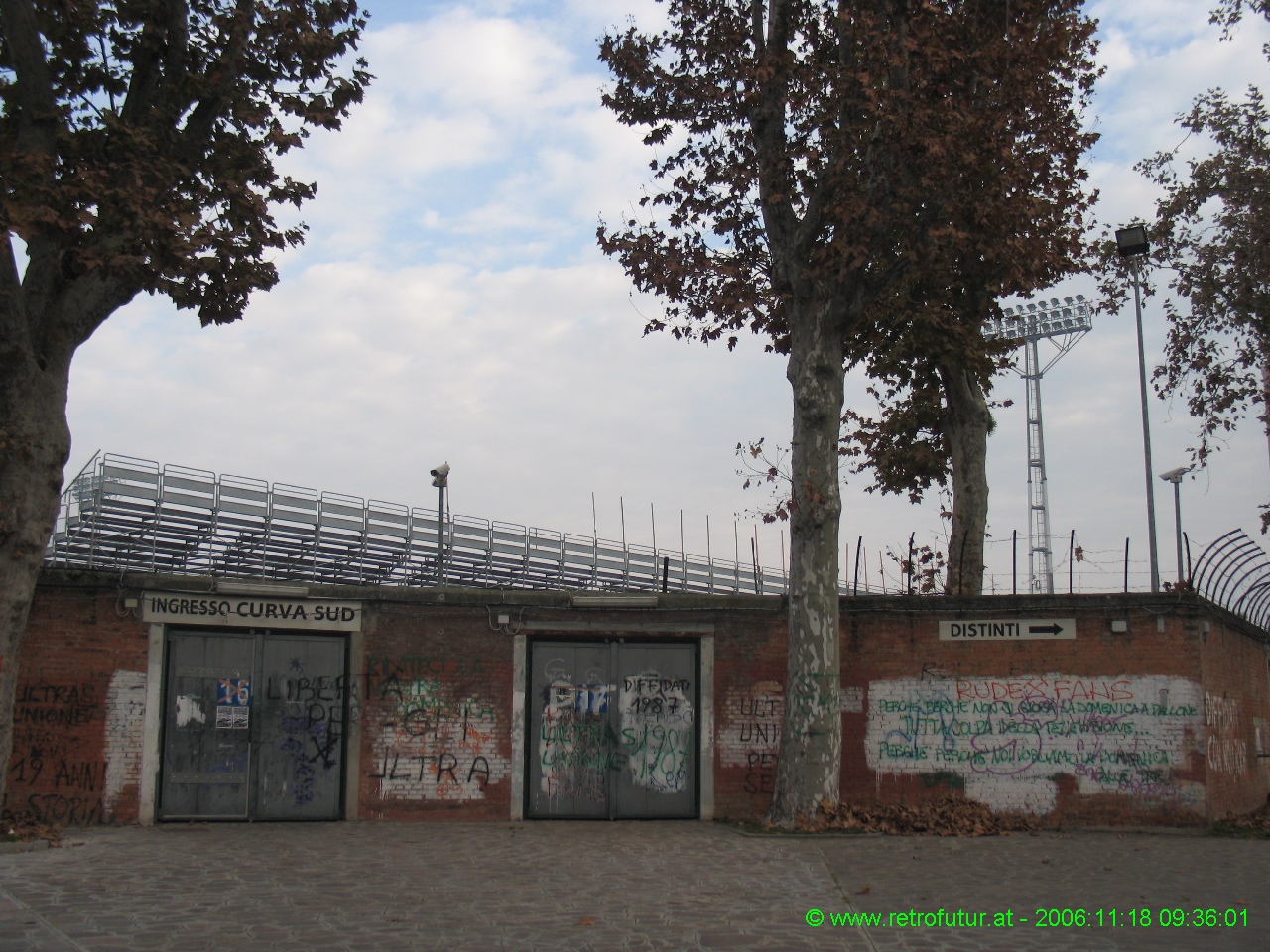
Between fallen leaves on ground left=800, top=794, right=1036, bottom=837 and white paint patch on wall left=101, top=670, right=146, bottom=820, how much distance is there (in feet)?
28.8

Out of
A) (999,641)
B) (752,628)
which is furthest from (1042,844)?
(752,628)

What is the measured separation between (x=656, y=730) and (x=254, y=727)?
→ 18.6 ft

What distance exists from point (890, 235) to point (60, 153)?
10654 mm

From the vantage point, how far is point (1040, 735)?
655 inches

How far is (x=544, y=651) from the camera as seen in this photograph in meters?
17.3

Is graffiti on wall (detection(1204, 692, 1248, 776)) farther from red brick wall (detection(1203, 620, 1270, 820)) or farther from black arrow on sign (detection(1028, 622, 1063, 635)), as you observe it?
black arrow on sign (detection(1028, 622, 1063, 635))

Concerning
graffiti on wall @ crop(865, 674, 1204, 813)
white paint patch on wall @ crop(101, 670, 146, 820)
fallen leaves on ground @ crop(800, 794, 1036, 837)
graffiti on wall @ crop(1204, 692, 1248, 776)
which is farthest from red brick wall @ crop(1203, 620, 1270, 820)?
white paint patch on wall @ crop(101, 670, 146, 820)

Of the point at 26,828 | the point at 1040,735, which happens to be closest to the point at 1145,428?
the point at 1040,735

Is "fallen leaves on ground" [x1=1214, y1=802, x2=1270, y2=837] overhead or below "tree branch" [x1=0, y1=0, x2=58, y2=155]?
below

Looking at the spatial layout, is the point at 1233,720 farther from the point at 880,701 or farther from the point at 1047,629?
the point at 880,701

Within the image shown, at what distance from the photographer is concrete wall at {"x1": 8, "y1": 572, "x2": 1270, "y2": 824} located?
16.4 metres

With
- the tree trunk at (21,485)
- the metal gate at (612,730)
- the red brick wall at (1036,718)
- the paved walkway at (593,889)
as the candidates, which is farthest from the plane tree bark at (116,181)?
the red brick wall at (1036,718)

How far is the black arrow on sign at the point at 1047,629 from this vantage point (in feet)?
55.2

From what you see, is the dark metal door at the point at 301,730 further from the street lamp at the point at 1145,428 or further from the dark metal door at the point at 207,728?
the street lamp at the point at 1145,428
